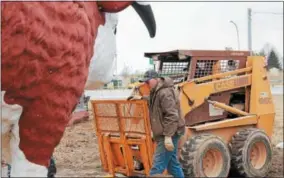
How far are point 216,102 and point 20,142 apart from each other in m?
3.63

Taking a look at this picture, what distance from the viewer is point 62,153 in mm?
4117

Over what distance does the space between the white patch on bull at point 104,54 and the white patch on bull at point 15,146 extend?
0.38 m

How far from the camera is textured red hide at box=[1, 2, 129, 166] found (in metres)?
1.59

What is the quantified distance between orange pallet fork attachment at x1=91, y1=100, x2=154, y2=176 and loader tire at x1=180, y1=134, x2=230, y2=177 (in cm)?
33

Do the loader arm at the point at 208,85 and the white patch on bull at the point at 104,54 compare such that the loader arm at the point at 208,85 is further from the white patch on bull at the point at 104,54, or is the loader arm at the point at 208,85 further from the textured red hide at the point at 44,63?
the textured red hide at the point at 44,63

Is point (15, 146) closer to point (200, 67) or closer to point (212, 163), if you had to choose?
point (212, 163)

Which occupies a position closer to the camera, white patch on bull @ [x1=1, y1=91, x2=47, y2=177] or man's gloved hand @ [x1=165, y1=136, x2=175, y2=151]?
white patch on bull @ [x1=1, y1=91, x2=47, y2=177]

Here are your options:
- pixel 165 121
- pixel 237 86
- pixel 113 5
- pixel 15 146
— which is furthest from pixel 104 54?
pixel 237 86

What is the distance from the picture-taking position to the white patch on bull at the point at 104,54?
1914 millimetres

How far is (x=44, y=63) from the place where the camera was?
5.41 feet

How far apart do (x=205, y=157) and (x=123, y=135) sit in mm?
812

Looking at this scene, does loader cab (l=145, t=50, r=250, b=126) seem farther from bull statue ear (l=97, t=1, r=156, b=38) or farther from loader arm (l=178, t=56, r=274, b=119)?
bull statue ear (l=97, t=1, r=156, b=38)

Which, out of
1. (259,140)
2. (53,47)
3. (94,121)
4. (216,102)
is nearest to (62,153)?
(94,121)

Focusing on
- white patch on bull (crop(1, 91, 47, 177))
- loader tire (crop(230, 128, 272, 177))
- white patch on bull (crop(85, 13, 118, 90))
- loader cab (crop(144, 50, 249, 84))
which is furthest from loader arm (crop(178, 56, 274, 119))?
Answer: white patch on bull (crop(1, 91, 47, 177))
